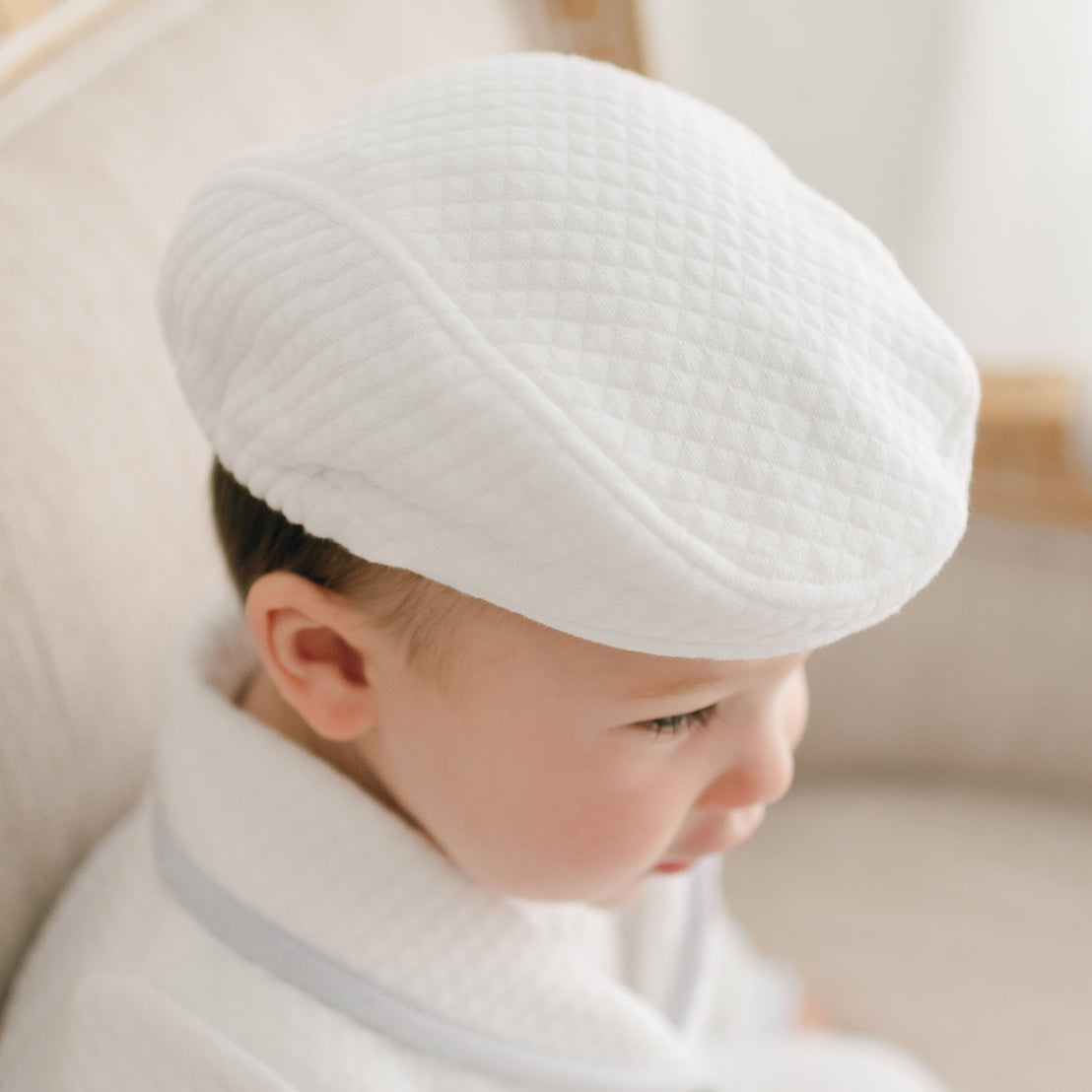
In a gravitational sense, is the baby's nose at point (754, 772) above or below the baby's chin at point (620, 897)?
above

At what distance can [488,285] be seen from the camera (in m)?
0.38

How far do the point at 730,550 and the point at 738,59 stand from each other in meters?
1.24

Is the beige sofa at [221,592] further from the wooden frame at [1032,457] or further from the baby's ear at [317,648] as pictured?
the baby's ear at [317,648]

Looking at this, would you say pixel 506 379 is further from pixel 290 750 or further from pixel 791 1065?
pixel 791 1065

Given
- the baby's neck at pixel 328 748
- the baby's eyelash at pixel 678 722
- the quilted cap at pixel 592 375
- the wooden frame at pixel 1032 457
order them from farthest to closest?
the wooden frame at pixel 1032 457 < the baby's neck at pixel 328 748 < the baby's eyelash at pixel 678 722 < the quilted cap at pixel 592 375

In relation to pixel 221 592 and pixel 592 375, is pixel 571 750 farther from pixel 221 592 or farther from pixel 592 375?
pixel 221 592

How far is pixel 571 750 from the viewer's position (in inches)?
18.3

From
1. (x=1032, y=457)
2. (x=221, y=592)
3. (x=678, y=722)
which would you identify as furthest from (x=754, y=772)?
(x=1032, y=457)

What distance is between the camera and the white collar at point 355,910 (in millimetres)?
530

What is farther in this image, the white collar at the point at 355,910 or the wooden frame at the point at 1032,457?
the wooden frame at the point at 1032,457

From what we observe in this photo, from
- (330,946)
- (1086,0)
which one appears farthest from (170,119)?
(1086,0)

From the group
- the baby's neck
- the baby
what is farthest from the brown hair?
the baby's neck

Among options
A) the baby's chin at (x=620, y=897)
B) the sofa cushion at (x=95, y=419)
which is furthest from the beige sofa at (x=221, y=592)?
the baby's chin at (x=620, y=897)

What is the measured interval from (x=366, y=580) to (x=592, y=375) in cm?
14
